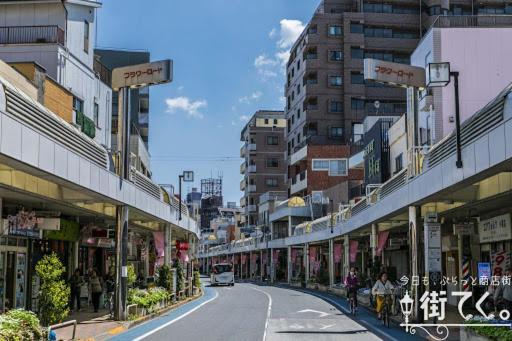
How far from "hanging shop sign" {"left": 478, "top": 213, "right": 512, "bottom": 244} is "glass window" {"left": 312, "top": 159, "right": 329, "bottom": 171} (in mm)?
52959

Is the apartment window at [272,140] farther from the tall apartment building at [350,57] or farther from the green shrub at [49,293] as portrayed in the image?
the green shrub at [49,293]

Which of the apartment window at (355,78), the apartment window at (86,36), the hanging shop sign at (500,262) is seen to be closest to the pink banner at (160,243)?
the apartment window at (86,36)

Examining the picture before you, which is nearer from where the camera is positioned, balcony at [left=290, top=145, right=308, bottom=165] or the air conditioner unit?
the air conditioner unit

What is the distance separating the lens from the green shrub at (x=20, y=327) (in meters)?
12.0

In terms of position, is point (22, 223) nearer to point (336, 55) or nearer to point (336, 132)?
point (336, 132)

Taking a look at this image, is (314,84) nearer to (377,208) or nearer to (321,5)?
(321,5)

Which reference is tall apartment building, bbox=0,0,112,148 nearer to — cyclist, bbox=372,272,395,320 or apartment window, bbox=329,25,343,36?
cyclist, bbox=372,272,395,320

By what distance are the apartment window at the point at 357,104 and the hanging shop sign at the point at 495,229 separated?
58.8 metres

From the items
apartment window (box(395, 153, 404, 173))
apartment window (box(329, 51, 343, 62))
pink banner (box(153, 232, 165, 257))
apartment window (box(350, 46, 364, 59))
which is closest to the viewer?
pink banner (box(153, 232, 165, 257))

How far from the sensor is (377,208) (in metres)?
29.5

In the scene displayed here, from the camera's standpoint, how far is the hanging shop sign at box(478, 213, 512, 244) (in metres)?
23.5

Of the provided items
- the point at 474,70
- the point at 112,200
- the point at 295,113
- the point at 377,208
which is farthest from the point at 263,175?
the point at 112,200

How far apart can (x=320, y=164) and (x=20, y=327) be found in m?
68.8

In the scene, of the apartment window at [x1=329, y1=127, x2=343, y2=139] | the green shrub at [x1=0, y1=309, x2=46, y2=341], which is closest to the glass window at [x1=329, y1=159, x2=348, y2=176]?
the apartment window at [x1=329, y1=127, x2=343, y2=139]
